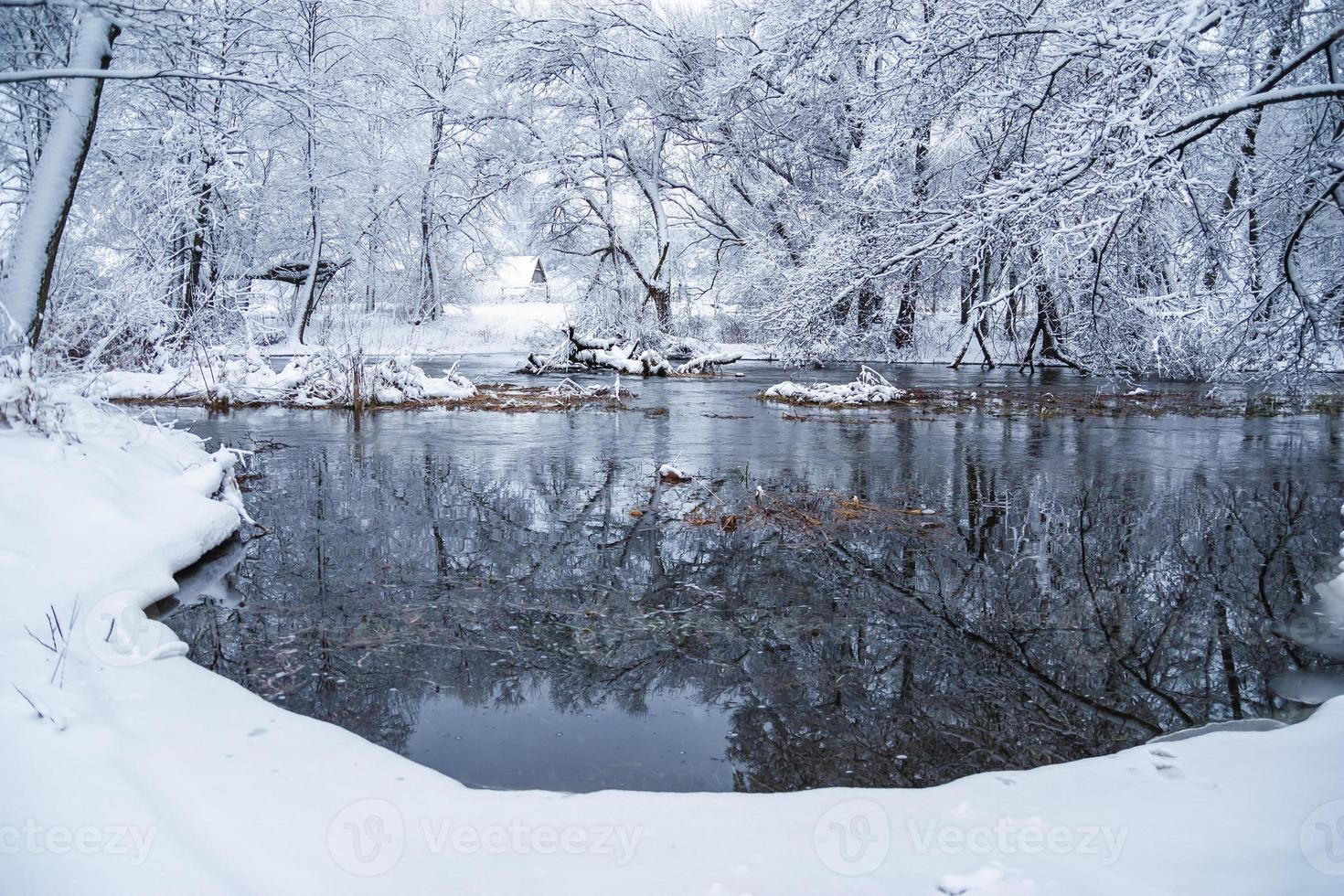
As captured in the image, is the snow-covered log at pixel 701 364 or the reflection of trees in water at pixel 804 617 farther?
the snow-covered log at pixel 701 364

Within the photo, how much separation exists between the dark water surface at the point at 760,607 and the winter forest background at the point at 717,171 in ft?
5.67

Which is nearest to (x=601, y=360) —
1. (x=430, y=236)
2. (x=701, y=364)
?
(x=701, y=364)

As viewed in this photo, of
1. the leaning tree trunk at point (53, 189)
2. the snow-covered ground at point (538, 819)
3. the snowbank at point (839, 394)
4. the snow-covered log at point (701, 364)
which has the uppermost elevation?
the leaning tree trunk at point (53, 189)

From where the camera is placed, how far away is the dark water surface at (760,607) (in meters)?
3.30

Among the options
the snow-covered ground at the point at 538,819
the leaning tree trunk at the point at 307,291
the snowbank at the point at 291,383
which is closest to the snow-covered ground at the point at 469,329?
the leaning tree trunk at the point at 307,291

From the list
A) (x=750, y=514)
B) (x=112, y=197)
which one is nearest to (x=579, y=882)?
(x=750, y=514)

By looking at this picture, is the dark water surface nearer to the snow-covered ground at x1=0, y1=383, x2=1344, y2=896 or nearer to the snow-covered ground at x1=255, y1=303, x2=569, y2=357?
the snow-covered ground at x1=0, y1=383, x2=1344, y2=896

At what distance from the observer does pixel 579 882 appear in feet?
7.22

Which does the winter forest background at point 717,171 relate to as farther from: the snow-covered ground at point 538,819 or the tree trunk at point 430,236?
the snow-covered ground at point 538,819

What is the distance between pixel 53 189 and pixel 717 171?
2252 cm

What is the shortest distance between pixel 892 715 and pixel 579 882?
1.69 m

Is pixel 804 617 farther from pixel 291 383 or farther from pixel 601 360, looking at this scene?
pixel 601 360

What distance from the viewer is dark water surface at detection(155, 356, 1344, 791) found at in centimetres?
330

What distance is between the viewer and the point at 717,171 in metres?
27.2
